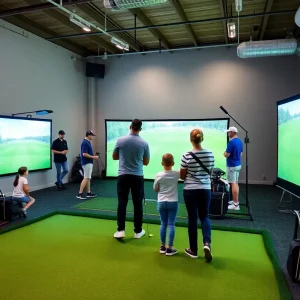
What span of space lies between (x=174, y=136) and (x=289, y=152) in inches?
145

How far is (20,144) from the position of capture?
262 inches

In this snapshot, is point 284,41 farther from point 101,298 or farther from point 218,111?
point 101,298

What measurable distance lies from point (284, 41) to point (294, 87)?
6.39ft

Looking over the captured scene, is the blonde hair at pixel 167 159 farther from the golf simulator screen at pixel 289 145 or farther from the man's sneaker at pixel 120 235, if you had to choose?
the golf simulator screen at pixel 289 145

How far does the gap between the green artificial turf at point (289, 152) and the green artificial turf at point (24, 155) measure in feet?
18.1

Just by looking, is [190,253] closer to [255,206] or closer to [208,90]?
[255,206]

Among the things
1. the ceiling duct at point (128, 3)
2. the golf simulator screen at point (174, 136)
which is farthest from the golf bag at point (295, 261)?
the golf simulator screen at point (174, 136)

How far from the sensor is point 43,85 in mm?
7492

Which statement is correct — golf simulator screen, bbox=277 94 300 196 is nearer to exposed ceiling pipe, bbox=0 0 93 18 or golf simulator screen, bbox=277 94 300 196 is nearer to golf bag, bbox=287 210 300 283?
golf bag, bbox=287 210 300 283

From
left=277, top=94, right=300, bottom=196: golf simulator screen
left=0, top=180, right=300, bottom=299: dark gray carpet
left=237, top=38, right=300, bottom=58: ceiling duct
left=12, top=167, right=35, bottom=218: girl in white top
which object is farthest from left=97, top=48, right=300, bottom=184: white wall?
left=12, top=167, right=35, bottom=218: girl in white top

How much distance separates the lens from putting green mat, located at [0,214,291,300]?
2.47 m

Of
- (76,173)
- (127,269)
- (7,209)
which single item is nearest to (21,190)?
(7,209)

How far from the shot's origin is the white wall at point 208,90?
26.3 feet

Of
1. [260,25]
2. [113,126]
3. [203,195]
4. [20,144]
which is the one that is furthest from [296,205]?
[20,144]
